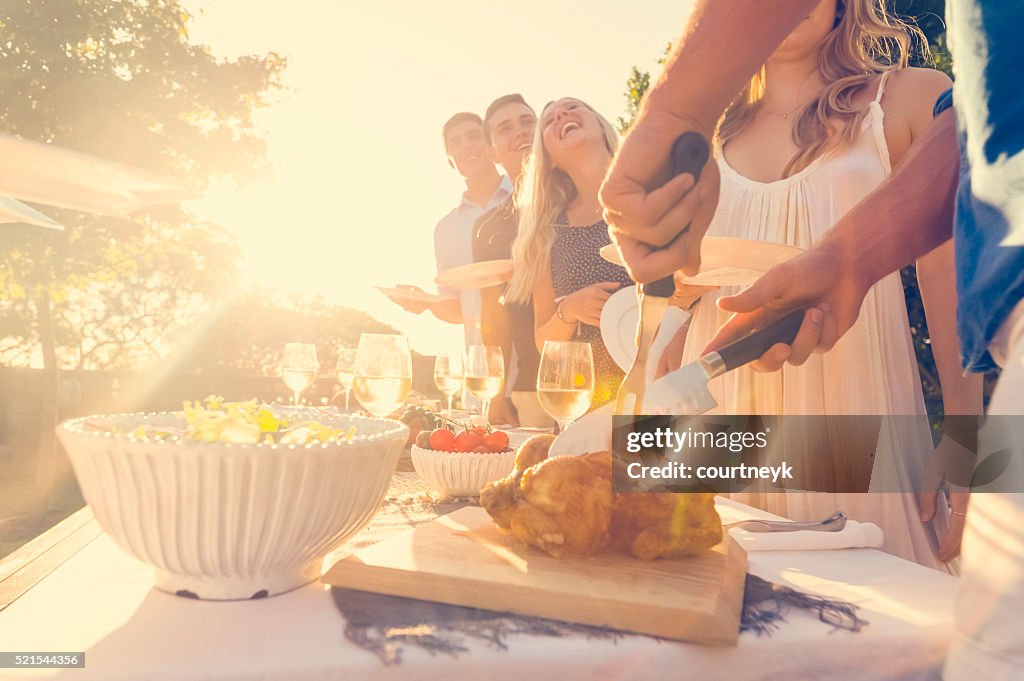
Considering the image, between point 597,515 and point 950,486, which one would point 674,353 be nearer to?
point 950,486

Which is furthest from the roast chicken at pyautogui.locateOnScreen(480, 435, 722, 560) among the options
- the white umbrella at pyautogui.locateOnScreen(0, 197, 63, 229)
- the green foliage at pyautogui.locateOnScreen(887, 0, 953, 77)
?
the green foliage at pyautogui.locateOnScreen(887, 0, 953, 77)

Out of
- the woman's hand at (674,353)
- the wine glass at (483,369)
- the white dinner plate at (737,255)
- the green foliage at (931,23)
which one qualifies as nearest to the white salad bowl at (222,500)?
the white dinner plate at (737,255)

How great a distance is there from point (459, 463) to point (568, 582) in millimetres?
708

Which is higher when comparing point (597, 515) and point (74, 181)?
point (74, 181)

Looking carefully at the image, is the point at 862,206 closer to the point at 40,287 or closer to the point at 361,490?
the point at 361,490

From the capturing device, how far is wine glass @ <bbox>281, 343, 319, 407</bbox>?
116 inches

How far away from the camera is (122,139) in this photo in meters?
8.66

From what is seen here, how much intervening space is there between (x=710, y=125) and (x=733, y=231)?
1.22 metres

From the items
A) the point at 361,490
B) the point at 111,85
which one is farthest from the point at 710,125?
the point at 111,85

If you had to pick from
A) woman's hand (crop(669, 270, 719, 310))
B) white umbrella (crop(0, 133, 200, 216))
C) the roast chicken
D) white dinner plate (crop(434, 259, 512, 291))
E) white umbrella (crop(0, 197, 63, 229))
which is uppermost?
white umbrella (crop(0, 133, 200, 216))

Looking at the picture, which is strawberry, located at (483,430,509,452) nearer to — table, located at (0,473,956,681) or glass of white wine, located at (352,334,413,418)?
Answer: glass of white wine, located at (352,334,413,418)

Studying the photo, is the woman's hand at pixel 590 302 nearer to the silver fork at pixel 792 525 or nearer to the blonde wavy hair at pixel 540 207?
the blonde wavy hair at pixel 540 207

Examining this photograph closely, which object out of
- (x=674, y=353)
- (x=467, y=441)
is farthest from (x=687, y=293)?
(x=467, y=441)

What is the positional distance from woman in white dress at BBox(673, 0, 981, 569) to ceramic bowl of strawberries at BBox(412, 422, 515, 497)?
85cm
